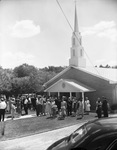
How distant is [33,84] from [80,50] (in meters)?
16.3

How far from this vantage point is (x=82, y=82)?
81.1 feet

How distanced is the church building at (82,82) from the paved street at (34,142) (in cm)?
1197

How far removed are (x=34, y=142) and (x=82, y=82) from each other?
646 inches

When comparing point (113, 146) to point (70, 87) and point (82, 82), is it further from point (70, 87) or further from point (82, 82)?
point (82, 82)

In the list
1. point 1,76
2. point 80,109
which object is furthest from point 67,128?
point 1,76

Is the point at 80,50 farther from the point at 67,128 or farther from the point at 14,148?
the point at 14,148

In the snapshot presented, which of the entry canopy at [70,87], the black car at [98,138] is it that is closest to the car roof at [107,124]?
the black car at [98,138]

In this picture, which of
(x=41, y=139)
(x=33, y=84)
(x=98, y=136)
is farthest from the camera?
(x=33, y=84)

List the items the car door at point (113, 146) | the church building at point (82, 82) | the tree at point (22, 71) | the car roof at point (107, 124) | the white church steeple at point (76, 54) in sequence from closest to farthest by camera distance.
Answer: the car door at point (113, 146)
the car roof at point (107, 124)
the church building at point (82, 82)
the white church steeple at point (76, 54)
the tree at point (22, 71)

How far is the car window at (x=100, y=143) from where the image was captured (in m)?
3.54

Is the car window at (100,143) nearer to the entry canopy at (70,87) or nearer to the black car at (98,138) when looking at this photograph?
the black car at (98,138)

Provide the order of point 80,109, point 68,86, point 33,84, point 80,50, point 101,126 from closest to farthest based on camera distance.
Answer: point 101,126
point 80,109
point 68,86
point 80,50
point 33,84

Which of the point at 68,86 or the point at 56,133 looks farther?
the point at 68,86

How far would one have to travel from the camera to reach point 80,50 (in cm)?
2677
